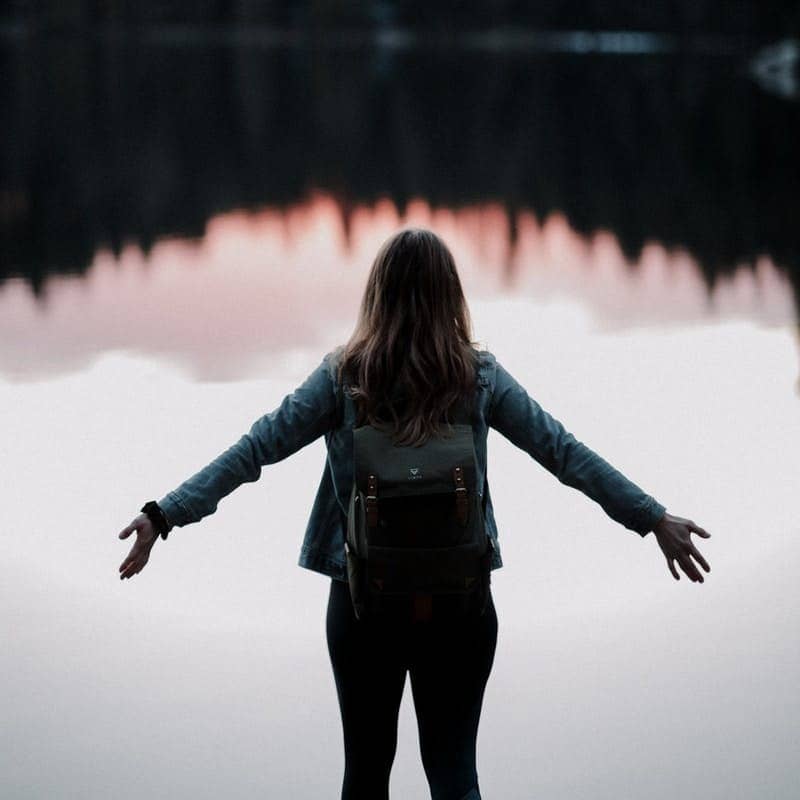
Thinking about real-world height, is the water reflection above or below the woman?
below

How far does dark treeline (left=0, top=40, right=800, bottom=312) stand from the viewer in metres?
18.0

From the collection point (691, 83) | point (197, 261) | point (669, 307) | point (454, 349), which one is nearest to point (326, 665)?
A: point (454, 349)

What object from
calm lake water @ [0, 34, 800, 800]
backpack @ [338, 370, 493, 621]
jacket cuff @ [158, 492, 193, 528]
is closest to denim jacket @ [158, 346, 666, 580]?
jacket cuff @ [158, 492, 193, 528]

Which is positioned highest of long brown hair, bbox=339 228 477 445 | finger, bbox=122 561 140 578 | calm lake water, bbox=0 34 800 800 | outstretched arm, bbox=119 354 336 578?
long brown hair, bbox=339 228 477 445

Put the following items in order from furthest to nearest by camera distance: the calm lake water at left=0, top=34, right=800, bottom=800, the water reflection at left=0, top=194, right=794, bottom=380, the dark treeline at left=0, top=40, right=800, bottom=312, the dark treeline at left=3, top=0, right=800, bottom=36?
1. the dark treeline at left=3, top=0, right=800, bottom=36
2. the dark treeline at left=0, top=40, right=800, bottom=312
3. the water reflection at left=0, top=194, right=794, bottom=380
4. the calm lake water at left=0, top=34, right=800, bottom=800

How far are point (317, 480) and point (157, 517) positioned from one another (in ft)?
11.3

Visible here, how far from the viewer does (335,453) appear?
3.12 m

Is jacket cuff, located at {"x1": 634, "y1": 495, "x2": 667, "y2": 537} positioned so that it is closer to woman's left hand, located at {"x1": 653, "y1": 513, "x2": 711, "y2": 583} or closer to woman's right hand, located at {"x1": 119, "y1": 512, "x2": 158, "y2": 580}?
woman's left hand, located at {"x1": 653, "y1": 513, "x2": 711, "y2": 583}

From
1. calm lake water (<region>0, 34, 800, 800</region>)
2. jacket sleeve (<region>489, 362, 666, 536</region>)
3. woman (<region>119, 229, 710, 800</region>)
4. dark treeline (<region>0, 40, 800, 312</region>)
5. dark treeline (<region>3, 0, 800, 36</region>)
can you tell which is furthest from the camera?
dark treeline (<region>3, 0, 800, 36</region>)

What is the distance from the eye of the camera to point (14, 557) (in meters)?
5.64

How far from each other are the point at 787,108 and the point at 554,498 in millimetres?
32519

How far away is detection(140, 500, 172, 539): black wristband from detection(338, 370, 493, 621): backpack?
1.27ft

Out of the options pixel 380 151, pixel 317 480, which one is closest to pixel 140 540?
pixel 317 480

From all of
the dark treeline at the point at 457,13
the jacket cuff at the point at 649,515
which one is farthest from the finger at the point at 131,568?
the dark treeline at the point at 457,13
